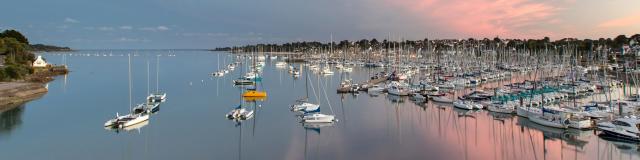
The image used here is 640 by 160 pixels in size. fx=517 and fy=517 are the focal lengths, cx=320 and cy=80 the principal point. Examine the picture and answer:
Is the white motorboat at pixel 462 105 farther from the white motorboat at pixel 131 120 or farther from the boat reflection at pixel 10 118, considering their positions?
the boat reflection at pixel 10 118

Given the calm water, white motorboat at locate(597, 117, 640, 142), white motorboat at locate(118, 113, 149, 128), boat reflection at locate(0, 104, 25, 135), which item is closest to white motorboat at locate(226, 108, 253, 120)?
the calm water

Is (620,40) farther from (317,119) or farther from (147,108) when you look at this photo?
(147,108)

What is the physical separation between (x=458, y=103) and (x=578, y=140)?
1084cm

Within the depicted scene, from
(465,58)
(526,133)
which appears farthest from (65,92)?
(465,58)

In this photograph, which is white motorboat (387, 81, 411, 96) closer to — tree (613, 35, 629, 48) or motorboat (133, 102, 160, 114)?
motorboat (133, 102, 160, 114)

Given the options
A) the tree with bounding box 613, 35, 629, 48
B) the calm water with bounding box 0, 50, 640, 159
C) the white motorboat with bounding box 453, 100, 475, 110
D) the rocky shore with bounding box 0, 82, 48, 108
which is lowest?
the calm water with bounding box 0, 50, 640, 159

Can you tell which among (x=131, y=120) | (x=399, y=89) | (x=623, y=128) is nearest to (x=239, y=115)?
(x=131, y=120)

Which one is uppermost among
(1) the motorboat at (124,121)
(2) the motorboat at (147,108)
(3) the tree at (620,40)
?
(3) the tree at (620,40)

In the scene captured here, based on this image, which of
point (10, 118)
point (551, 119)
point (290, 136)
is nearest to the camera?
point (290, 136)

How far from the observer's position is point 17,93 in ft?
130

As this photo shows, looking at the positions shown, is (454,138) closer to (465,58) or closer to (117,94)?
(117,94)

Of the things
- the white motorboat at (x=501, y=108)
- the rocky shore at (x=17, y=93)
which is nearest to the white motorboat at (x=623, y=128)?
the white motorboat at (x=501, y=108)

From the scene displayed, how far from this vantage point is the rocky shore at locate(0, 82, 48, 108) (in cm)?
3672

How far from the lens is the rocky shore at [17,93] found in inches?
1446
